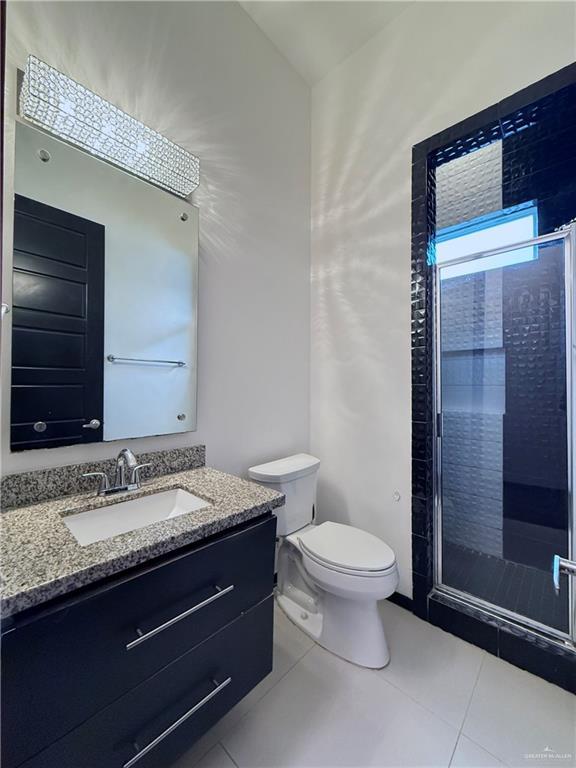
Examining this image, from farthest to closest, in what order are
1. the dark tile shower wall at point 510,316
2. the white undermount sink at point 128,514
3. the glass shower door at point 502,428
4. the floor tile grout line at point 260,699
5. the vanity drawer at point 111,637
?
the glass shower door at point 502,428, the dark tile shower wall at point 510,316, the floor tile grout line at point 260,699, the white undermount sink at point 128,514, the vanity drawer at point 111,637

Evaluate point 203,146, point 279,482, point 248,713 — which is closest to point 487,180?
point 203,146

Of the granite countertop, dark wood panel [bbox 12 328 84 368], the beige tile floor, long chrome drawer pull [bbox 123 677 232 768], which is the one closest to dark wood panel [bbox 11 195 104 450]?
dark wood panel [bbox 12 328 84 368]

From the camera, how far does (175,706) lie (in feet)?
2.99

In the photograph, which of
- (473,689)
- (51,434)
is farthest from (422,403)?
(51,434)

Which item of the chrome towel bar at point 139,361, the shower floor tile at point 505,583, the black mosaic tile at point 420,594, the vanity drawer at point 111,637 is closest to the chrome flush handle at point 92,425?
the chrome towel bar at point 139,361

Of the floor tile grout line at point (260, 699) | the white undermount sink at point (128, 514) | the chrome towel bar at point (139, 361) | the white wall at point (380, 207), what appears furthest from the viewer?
the white wall at point (380, 207)

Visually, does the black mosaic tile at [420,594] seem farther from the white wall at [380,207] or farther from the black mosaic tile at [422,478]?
the black mosaic tile at [422,478]

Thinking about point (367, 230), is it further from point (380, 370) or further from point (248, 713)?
point (248, 713)

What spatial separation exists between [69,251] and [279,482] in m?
1.30

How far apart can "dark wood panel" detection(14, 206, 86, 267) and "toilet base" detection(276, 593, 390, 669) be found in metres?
1.78

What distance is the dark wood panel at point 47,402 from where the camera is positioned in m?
1.07

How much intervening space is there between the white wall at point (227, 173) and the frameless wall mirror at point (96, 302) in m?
0.07

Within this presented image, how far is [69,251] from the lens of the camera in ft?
3.89

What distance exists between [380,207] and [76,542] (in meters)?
2.04
